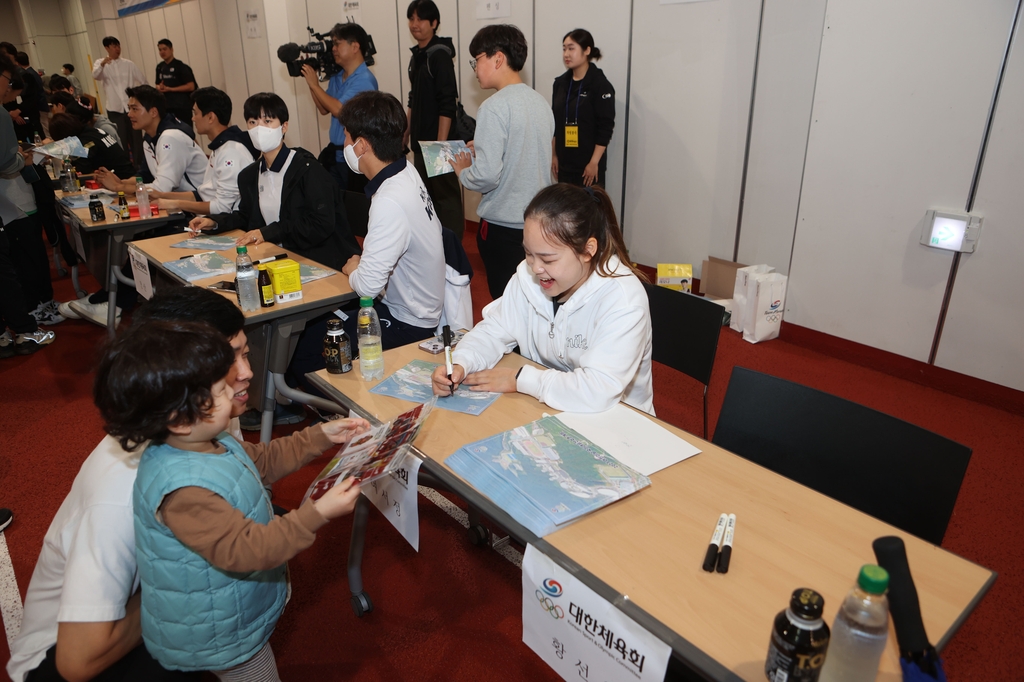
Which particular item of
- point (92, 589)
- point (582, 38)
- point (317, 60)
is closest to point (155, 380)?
point (92, 589)

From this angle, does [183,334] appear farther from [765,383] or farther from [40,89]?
[40,89]

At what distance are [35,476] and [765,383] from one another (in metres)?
3.02

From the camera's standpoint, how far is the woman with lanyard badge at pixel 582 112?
4.39 m

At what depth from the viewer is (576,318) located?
183 cm

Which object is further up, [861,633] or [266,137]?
[266,137]

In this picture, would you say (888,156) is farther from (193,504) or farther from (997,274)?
(193,504)

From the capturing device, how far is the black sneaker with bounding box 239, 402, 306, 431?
307 cm

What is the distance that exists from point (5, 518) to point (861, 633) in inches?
115

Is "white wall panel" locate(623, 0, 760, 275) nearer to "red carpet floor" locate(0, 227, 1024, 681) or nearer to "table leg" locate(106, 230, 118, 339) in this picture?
"red carpet floor" locate(0, 227, 1024, 681)

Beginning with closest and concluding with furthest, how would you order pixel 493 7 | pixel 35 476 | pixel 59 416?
pixel 35 476, pixel 59 416, pixel 493 7

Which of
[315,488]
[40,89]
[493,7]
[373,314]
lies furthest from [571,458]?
[40,89]

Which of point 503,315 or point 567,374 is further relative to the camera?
point 503,315

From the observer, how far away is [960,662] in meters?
1.81

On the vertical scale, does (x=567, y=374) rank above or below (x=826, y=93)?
below
